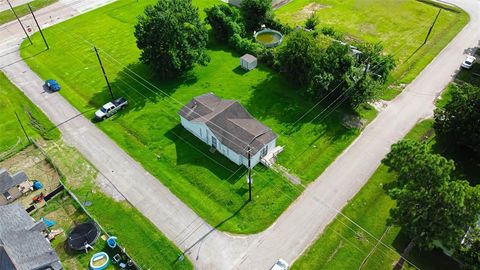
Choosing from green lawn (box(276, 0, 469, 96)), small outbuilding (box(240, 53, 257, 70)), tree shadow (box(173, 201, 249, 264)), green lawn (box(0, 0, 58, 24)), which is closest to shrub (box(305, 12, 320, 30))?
green lawn (box(276, 0, 469, 96))

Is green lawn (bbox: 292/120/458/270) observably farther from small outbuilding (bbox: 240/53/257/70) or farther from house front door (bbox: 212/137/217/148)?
small outbuilding (bbox: 240/53/257/70)

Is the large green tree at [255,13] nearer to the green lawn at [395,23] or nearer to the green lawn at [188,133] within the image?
the green lawn at [395,23]

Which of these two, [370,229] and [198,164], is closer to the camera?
[370,229]

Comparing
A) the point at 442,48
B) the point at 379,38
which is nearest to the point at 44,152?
the point at 379,38

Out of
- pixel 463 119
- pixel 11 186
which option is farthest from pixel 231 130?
pixel 463 119

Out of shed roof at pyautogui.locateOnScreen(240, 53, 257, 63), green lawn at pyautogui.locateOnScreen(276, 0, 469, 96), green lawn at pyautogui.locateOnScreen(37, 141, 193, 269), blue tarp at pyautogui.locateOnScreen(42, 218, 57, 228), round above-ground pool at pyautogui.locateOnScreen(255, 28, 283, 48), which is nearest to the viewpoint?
green lawn at pyautogui.locateOnScreen(37, 141, 193, 269)

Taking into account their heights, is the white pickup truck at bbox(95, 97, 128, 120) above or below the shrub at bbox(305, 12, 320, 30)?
below

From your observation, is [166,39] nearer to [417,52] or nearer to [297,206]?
[297,206]
